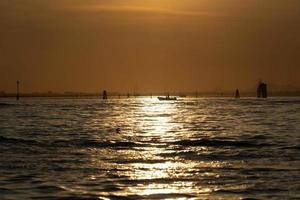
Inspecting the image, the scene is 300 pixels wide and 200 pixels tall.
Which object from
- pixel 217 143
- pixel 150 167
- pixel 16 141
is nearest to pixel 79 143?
pixel 16 141

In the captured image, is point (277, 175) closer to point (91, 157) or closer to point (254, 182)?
point (254, 182)

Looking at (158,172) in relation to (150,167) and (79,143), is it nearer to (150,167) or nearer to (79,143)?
(150,167)

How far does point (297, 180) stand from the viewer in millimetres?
24188

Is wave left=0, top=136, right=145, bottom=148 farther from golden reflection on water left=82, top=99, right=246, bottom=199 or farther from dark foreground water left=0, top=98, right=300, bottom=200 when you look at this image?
golden reflection on water left=82, top=99, right=246, bottom=199

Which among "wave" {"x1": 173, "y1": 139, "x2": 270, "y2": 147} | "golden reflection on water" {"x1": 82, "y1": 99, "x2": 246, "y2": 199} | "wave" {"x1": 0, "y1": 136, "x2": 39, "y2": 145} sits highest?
"wave" {"x1": 0, "y1": 136, "x2": 39, "y2": 145}

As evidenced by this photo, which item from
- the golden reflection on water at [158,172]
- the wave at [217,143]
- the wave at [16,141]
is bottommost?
the golden reflection on water at [158,172]

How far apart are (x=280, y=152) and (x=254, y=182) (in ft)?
37.7

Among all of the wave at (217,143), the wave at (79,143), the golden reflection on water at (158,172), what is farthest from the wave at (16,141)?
the wave at (217,143)

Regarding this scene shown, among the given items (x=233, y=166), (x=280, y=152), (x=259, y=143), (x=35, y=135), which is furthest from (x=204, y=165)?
(x=35, y=135)

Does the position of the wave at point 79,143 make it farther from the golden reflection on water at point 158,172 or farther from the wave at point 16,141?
the golden reflection on water at point 158,172

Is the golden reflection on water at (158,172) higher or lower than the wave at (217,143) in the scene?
lower

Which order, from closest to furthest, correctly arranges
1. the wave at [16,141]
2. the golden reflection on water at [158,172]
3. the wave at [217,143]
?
the golden reflection on water at [158,172] < the wave at [217,143] < the wave at [16,141]

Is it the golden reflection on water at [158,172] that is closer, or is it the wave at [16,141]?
the golden reflection on water at [158,172]

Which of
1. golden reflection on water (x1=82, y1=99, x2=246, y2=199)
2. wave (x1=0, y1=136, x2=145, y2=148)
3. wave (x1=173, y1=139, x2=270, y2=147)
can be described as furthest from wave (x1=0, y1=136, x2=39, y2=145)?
wave (x1=173, y1=139, x2=270, y2=147)
